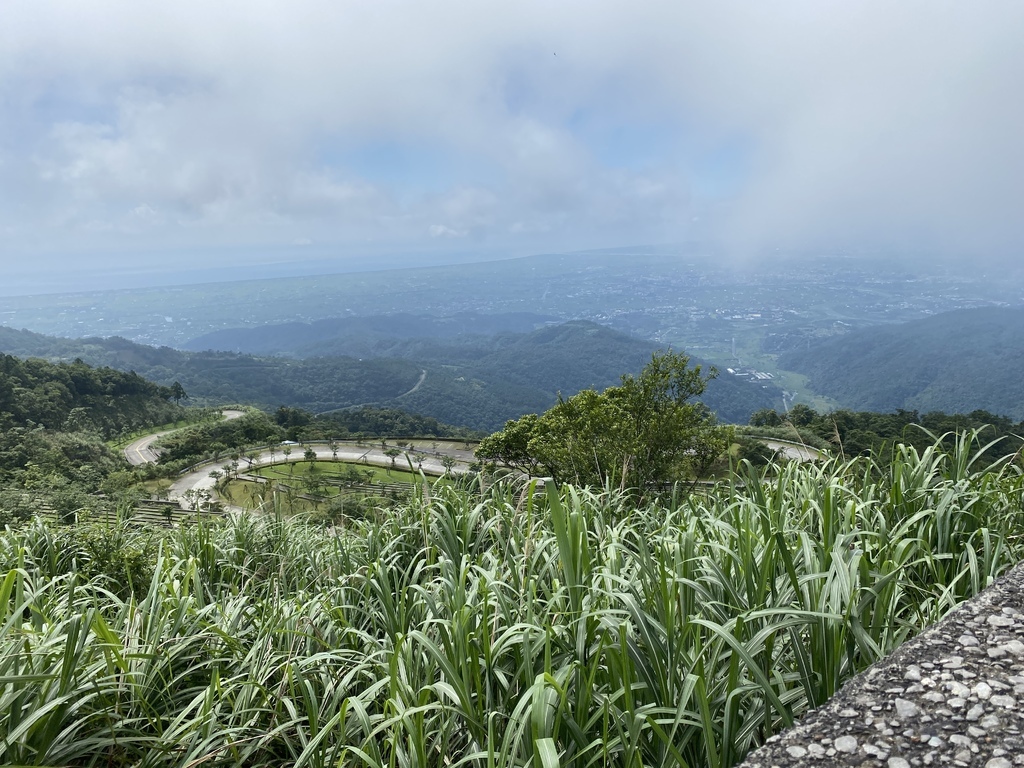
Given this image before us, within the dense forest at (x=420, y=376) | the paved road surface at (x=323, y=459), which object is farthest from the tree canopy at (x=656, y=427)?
the dense forest at (x=420, y=376)

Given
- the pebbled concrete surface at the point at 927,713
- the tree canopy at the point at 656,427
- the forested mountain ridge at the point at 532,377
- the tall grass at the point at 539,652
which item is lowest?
the forested mountain ridge at the point at 532,377

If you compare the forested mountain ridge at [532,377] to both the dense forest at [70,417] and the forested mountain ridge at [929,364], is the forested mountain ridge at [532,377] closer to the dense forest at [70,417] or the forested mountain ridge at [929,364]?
the forested mountain ridge at [929,364]

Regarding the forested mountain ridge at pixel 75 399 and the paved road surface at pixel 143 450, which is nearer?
the paved road surface at pixel 143 450

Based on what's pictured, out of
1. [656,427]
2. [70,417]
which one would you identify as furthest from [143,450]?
[656,427]

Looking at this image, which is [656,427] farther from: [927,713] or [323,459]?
[323,459]

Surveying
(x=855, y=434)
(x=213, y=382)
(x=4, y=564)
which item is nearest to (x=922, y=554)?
(x=4, y=564)

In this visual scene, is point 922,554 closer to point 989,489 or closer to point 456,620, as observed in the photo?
point 989,489
